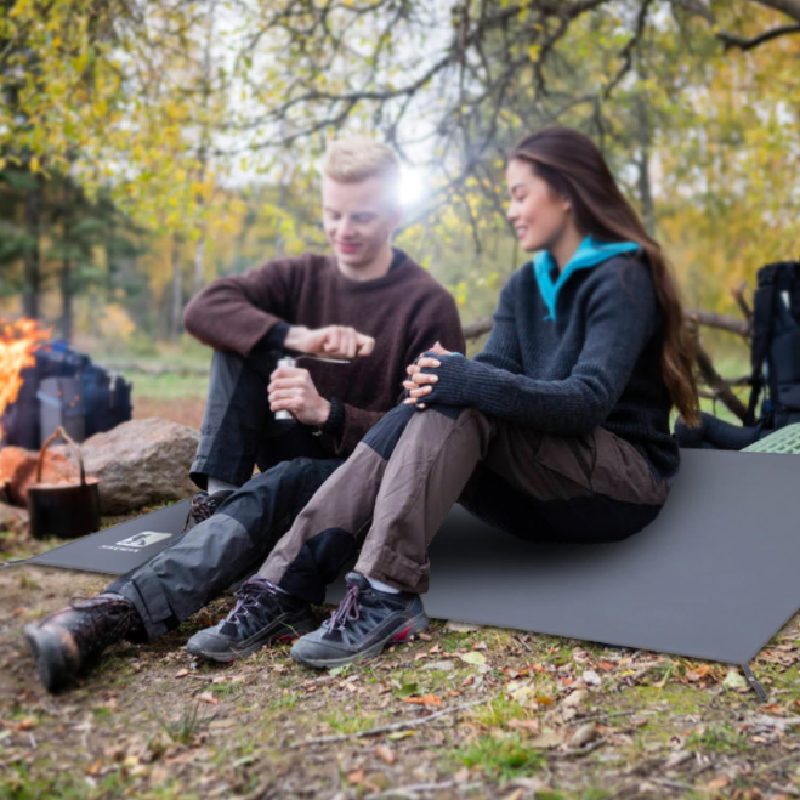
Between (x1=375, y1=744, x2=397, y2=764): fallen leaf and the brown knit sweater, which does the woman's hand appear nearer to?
the brown knit sweater

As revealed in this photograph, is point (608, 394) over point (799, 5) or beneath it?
beneath

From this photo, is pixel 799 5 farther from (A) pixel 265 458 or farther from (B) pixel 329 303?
(A) pixel 265 458

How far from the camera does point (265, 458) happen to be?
3225mm

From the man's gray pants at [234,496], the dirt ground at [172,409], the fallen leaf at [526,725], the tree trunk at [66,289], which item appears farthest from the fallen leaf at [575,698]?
the tree trunk at [66,289]

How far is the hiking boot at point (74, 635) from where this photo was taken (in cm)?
212

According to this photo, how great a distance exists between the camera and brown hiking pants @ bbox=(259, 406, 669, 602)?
235cm

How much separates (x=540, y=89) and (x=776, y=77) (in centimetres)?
461

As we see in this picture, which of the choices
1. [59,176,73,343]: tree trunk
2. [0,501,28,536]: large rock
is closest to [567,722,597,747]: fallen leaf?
[0,501,28,536]: large rock

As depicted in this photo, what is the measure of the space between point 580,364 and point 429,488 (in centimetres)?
52

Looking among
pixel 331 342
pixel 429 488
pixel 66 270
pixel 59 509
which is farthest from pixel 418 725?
pixel 66 270

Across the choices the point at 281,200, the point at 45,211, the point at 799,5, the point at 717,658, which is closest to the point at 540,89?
the point at 799,5

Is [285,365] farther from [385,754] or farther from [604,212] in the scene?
[385,754]

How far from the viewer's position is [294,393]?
2.91 m

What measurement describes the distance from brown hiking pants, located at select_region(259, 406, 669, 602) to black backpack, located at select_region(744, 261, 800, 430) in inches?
98.1
